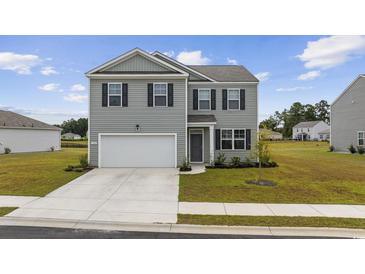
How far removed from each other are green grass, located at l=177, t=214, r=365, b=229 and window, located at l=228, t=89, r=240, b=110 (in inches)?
447

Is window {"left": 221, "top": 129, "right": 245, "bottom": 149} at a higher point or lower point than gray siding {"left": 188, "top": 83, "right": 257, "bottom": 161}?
lower

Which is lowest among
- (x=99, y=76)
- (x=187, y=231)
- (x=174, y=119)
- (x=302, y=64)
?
(x=187, y=231)

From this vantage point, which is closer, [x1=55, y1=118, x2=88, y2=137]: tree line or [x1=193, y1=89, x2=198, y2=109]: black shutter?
[x1=193, y1=89, x2=198, y2=109]: black shutter

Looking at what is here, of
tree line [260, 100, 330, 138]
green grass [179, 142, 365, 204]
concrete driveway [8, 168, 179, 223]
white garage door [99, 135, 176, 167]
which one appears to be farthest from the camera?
tree line [260, 100, 330, 138]

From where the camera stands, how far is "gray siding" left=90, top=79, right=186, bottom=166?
15.4 meters

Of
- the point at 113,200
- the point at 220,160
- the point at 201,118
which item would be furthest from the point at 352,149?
the point at 113,200

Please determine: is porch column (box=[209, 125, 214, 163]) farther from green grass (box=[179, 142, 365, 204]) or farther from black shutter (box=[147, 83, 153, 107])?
black shutter (box=[147, 83, 153, 107])

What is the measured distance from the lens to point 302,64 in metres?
24.2

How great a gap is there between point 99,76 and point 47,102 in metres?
18.9

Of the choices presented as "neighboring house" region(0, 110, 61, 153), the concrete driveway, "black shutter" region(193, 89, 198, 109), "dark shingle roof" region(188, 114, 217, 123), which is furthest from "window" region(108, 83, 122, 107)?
"neighboring house" region(0, 110, 61, 153)

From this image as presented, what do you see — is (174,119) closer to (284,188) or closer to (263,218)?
(284,188)

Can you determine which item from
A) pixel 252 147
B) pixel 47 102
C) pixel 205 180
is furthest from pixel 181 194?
pixel 47 102

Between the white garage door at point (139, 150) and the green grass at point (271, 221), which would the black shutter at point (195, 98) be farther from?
the green grass at point (271, 221)

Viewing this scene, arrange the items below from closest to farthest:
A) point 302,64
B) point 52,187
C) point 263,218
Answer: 1. point 263,218
2. point 52,187
3. point 302,64
